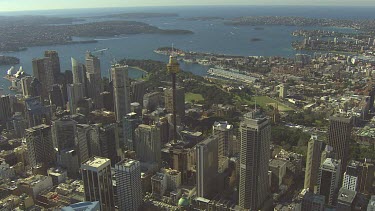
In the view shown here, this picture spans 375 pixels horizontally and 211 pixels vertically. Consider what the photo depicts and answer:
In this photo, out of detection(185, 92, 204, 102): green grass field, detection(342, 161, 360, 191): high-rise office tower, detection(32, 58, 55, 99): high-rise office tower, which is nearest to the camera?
detection(342, 161, 360, 191): high-rise office tower

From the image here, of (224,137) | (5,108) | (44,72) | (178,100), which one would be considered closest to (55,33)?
→ (44,72)

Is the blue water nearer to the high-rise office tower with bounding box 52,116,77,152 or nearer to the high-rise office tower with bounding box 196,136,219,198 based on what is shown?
the high-rise office tower with bounding box 52,116,77,152

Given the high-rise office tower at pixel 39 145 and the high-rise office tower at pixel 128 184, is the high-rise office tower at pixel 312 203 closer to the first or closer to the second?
the high-rise office tower at pixel 128 184

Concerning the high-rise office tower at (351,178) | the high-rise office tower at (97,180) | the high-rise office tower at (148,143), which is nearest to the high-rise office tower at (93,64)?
the high-rise office tower at (148,143)

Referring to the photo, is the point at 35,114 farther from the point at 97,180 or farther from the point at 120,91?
the point at 97,180

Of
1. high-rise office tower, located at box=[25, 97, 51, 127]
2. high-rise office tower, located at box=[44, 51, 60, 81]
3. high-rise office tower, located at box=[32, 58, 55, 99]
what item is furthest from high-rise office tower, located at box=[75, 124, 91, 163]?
high-rise office tower, located at box=[44, 51, 60, 81]
